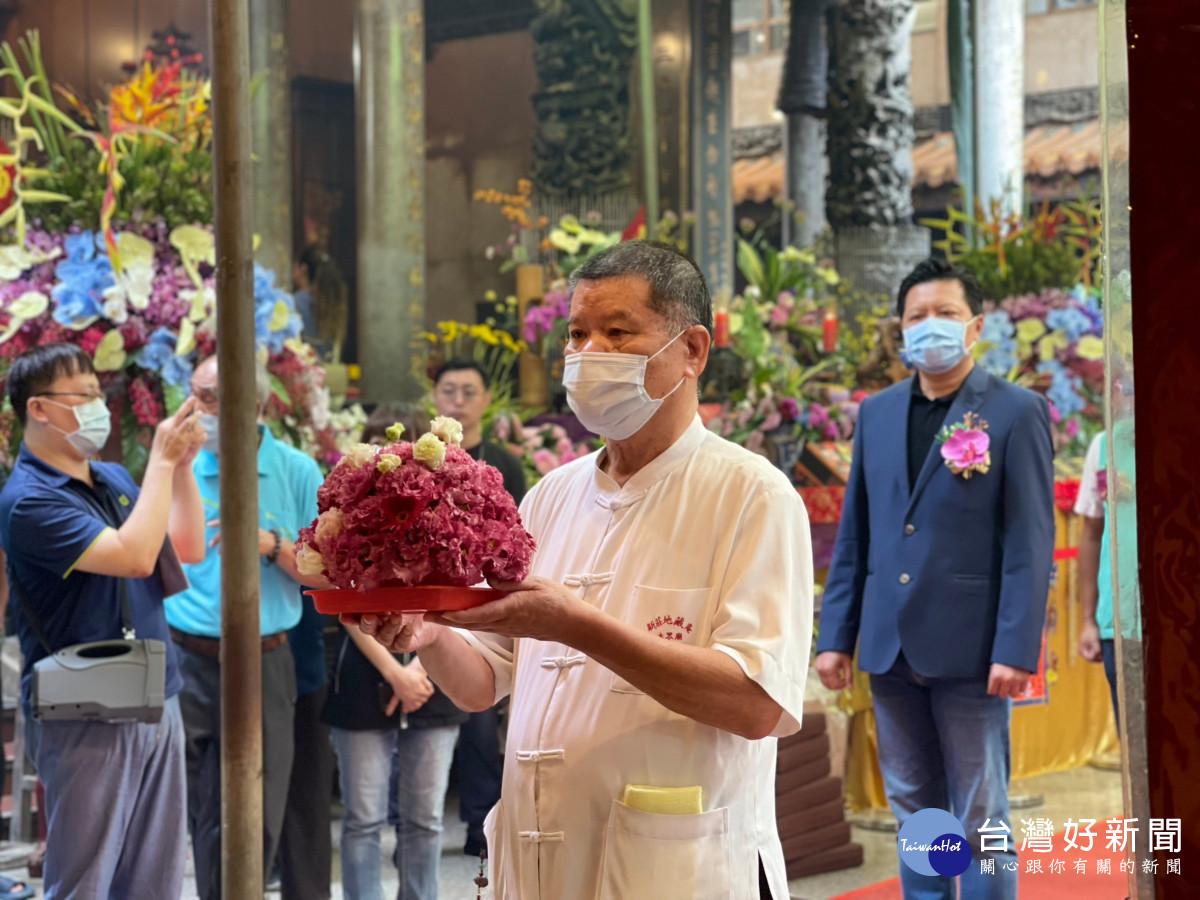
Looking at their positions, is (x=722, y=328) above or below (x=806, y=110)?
below

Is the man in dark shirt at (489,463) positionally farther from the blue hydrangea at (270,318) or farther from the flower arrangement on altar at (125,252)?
the flower arrangement on altar at (125,252)

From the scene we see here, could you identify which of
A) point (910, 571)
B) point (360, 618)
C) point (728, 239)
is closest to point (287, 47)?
point (728, 239)

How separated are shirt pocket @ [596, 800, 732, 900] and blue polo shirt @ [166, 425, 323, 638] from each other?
209 centimetres

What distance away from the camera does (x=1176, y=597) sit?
158 cm


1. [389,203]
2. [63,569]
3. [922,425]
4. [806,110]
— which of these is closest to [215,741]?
[63,569]

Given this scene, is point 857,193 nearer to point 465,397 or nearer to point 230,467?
point 465,397

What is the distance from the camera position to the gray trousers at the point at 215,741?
360 centimetres

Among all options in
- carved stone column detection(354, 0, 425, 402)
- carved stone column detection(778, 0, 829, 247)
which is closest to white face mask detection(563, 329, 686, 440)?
carved stone column detection(354, 0, 425, 402)

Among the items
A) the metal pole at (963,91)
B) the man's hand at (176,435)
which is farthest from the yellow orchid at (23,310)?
the metal pole at (963,91)

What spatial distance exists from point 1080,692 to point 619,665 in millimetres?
4301

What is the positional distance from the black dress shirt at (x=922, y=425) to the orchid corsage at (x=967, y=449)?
0.07 meters

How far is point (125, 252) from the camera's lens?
3.77m

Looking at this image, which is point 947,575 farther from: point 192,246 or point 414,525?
point 192,246

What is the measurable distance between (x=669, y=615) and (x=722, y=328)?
136 inches
